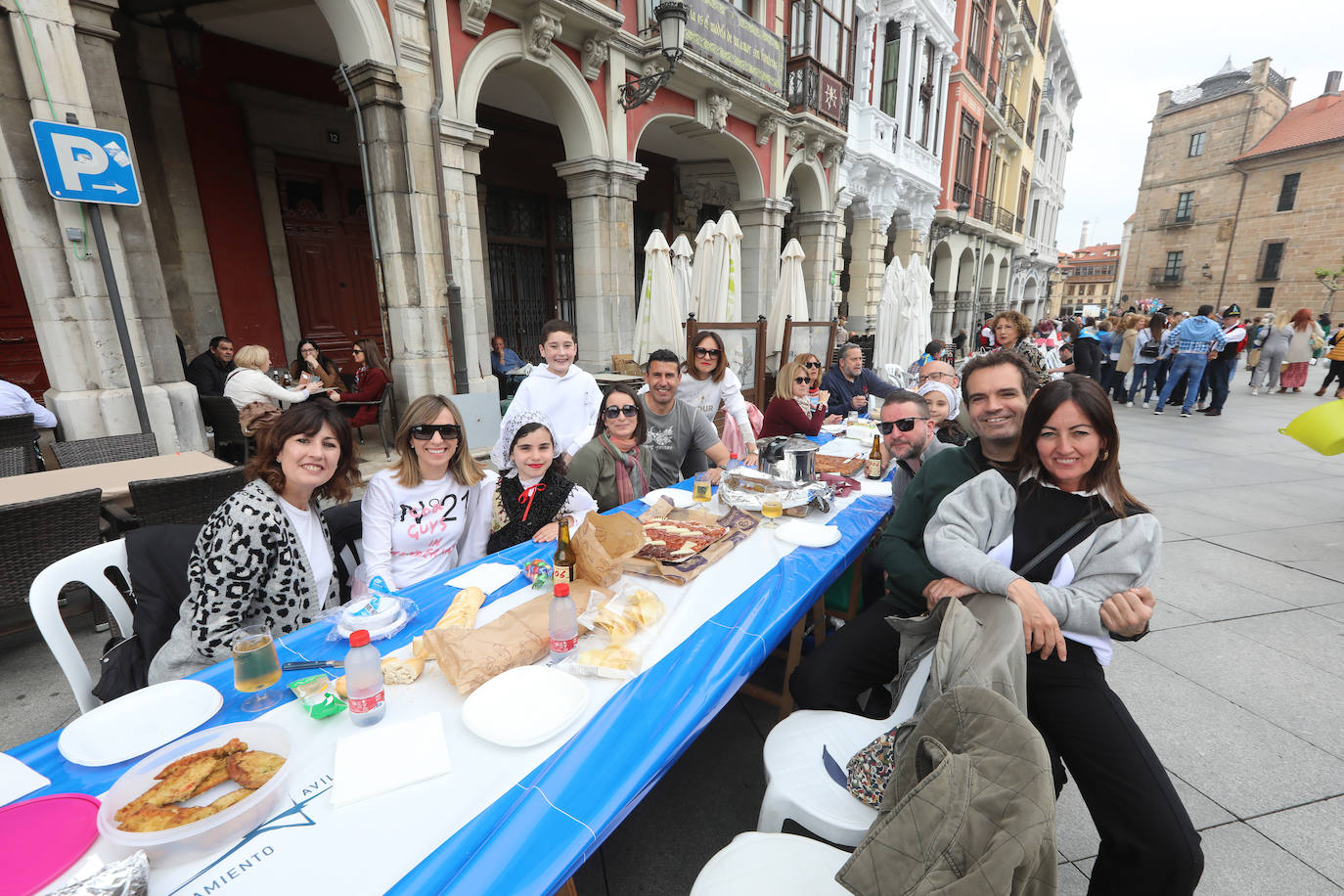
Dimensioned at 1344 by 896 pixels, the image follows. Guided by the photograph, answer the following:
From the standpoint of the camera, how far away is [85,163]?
4332mm

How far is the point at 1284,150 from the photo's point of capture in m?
28.7

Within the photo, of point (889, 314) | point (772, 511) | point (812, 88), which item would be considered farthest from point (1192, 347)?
point (772, 511)

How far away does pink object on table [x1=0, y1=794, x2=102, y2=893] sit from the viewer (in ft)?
3.32

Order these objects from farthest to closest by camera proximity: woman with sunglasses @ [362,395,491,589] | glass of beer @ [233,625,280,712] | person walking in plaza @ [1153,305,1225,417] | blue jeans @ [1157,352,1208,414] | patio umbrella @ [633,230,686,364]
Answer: blue jeans @ [1157,352,1208,414] → person walking in plaza @ [1153,305,1225,417] → patio umbrella @ [633,230,686,364] → woman with sunglasses @ [362,395,491,589] → glass of beer @ [233,625,280,712]

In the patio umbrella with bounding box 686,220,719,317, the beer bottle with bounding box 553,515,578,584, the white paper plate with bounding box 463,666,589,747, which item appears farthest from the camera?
the patio umbrella with bounding box 686,220,719,317

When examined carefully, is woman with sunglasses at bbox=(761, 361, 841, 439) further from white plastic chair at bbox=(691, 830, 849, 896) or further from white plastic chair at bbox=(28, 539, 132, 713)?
white plastic chair at bbox=(28, 539, 132, 713)

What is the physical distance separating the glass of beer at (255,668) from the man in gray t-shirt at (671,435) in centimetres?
255

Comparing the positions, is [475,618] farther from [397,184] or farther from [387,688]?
[397,184]

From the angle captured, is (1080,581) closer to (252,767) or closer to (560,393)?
(252,767)

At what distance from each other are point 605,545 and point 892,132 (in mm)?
16082

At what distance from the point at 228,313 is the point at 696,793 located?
850 cm

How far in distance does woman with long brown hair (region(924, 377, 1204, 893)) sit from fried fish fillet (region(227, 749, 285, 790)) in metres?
2.17

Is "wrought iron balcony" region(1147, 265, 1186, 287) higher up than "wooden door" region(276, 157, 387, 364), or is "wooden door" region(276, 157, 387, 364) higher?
"wrought iron balcony" region(1147, 265, 1186, 287)

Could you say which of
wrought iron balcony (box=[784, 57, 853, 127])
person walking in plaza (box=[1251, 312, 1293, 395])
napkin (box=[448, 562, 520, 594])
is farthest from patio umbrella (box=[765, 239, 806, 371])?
A: person walking in plaza (box=[1251, 312, 1293, 395])
